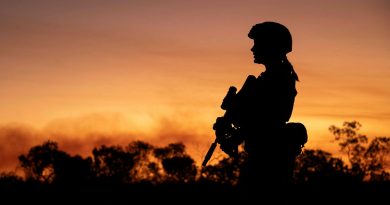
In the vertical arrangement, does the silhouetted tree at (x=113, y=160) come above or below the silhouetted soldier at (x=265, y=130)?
above

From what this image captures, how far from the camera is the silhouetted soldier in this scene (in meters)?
6.61

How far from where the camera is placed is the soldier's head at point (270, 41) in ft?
22.7

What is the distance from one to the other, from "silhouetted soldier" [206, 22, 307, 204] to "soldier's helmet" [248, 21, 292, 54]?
0.27 meters

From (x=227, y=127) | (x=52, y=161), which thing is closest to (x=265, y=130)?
(x=227, y=127)

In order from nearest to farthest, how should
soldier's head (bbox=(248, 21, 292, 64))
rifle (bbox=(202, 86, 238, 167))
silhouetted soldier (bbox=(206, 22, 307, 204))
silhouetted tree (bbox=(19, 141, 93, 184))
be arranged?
silhouetted soldier (bbox=(206, 22, 307, 204)), rifle (bbox=(202, 86, 238, 167)), soldier's head (bbox=(248, 21, 292, 64)), silhouetted tree (bbox=(19, 141, 93, 184))

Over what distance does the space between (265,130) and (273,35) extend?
1.09 meters

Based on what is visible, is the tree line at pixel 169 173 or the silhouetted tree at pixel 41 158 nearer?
the tree line at pixel 169 173

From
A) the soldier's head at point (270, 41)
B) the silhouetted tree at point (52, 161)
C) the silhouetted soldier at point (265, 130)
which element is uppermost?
the silhouetted tree at point (52, 161)

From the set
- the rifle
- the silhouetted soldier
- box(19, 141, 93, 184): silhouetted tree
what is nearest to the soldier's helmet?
the silhouetted soldier

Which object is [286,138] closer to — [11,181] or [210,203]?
→ [210,203]

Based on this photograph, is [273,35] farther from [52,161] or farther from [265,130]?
[52,161]

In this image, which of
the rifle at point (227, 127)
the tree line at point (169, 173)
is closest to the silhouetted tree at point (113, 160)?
the tree line at point (169, 173)

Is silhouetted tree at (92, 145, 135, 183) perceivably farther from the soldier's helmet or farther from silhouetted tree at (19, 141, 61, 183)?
the soldier's helmet

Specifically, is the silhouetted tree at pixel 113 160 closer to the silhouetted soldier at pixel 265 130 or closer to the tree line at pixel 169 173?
the tree line at pixel 169 173
